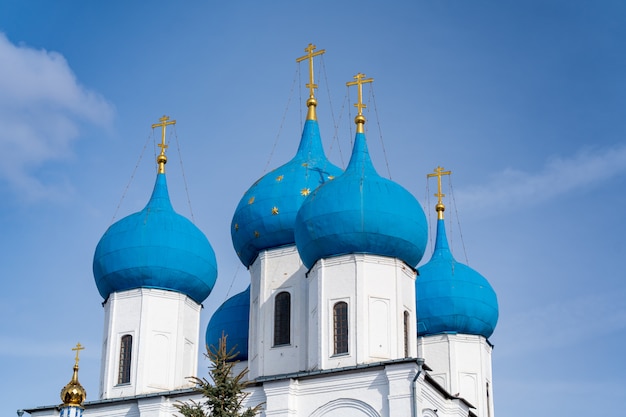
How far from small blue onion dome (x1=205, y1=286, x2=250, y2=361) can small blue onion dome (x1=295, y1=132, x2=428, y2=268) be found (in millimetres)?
3614

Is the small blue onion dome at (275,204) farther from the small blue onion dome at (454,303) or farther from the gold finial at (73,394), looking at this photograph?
the gold finial at (73,394)

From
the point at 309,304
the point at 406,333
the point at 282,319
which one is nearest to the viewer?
the point at 406,333

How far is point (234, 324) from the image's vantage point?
2516 cm

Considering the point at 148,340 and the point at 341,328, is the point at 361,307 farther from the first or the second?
the point at 148,340

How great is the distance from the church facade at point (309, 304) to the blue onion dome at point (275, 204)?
0.03m

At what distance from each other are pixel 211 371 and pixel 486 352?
1109cm

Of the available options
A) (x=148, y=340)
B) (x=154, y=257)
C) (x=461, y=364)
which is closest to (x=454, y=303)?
(x=461, y=364)

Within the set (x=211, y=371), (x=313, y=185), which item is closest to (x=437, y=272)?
(x=313, y=185)

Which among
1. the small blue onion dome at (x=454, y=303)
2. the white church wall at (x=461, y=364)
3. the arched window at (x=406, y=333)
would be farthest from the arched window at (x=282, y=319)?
the small blue onion dome at (x=454, y=303)

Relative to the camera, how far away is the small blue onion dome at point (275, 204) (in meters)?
23.6

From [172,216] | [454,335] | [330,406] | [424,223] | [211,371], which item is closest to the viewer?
[211,371]

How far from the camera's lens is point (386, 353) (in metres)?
20.7

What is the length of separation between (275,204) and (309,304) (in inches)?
112

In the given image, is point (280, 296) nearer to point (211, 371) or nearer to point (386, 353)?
point (386, 353)
